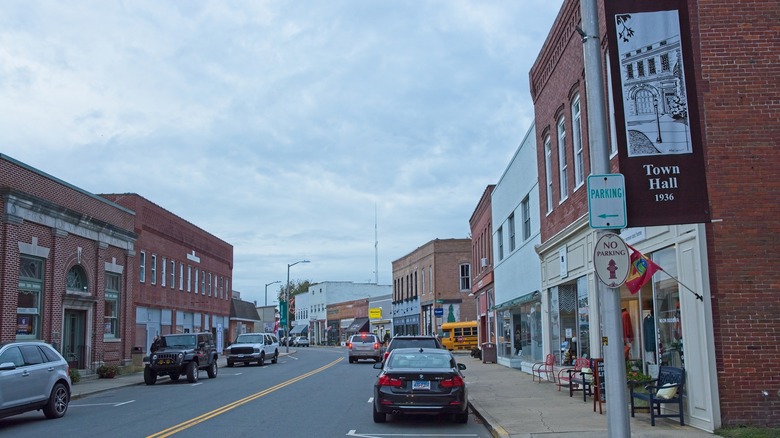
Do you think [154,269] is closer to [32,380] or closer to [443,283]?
[32,380]

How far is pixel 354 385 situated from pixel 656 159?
1764 cm

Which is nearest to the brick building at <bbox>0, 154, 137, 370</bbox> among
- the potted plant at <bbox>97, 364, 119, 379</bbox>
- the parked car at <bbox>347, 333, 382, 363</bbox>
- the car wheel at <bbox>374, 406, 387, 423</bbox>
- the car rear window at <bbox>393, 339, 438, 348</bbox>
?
the potted plant at <bbox>97, 364, 119, 379</bbox>

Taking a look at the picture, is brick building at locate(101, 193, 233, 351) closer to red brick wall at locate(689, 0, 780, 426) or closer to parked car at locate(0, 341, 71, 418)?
parked car at locate(0, 341, 71, 418)

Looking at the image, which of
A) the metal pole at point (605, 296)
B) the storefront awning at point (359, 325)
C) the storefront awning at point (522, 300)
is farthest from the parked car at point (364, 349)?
the storefront awning at point (359, 325)

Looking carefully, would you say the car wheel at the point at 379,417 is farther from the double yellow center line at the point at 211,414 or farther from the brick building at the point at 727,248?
the brick building at the point at 727,248

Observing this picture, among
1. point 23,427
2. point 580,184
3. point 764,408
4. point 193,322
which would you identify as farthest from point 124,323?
point 764,408

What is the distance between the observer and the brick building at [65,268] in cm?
2462

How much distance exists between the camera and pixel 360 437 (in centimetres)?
1248

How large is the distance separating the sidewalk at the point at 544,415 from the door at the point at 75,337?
1669 cm

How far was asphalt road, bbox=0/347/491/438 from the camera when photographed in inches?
523

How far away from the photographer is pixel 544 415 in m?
14.5

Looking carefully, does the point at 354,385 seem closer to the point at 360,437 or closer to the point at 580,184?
the point at 580,184

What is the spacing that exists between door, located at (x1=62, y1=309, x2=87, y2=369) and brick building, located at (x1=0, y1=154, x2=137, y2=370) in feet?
0.13

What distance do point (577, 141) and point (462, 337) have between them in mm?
38188
